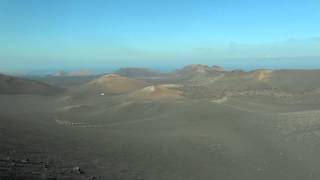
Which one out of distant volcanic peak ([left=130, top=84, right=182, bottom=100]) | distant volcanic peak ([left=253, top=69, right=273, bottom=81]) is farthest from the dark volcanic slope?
distant volcanic peak ([left=253, top=69, right=273, bottom=81])

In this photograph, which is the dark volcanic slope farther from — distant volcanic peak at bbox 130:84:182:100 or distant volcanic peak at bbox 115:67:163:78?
distant volcanic peak at bbox 115:67:163:78

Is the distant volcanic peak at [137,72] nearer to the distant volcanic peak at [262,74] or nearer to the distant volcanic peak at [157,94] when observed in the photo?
the distant volcanic peak at [262,74]

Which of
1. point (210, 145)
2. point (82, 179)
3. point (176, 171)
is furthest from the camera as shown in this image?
point (210, 145)

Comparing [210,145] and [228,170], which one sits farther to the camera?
[210,145]

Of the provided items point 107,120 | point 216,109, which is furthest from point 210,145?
point 107,120

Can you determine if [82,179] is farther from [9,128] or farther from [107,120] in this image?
[107,120]

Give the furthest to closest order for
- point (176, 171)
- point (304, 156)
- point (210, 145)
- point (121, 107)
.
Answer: point (121, 107) < point (210, 145) < point (304, 156) < point (176, 171)

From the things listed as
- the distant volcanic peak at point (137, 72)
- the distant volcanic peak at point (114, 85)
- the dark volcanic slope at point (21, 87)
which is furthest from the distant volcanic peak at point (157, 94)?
the distant volcanic peak at point (137, 72)

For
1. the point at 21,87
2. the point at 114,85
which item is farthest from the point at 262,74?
the point at 21,87

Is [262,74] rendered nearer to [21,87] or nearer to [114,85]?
[114,85]
